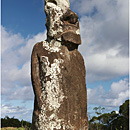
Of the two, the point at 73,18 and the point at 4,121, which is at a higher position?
the point at 73,18

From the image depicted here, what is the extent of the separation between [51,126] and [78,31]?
204 cm

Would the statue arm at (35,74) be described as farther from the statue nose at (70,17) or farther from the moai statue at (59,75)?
the statue nose at (70,17)

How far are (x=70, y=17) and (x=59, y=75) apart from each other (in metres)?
1.28

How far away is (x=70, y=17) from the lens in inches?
177

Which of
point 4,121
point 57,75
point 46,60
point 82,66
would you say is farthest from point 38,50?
point 4,121

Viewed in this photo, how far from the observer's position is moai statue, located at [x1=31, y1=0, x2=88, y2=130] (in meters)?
4.05

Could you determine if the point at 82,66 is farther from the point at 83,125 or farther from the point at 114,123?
the point at 114,123

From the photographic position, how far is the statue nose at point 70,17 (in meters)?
4.47

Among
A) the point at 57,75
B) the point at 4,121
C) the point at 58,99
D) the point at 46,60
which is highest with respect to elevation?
the point at 46,60

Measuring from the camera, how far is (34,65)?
435cm

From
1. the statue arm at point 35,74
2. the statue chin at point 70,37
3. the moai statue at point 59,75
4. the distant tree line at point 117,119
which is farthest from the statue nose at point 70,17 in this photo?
the distant tree line at point 117,119

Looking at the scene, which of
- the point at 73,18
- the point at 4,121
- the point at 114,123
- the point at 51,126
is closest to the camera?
the point at 51,126

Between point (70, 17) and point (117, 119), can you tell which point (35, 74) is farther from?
point (117, 119)

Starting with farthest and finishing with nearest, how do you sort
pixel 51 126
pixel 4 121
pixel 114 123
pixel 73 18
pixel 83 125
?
pixel 4 121, pixel 114 123, pixel 73 18, pixel 83 125, pixel 51 126
